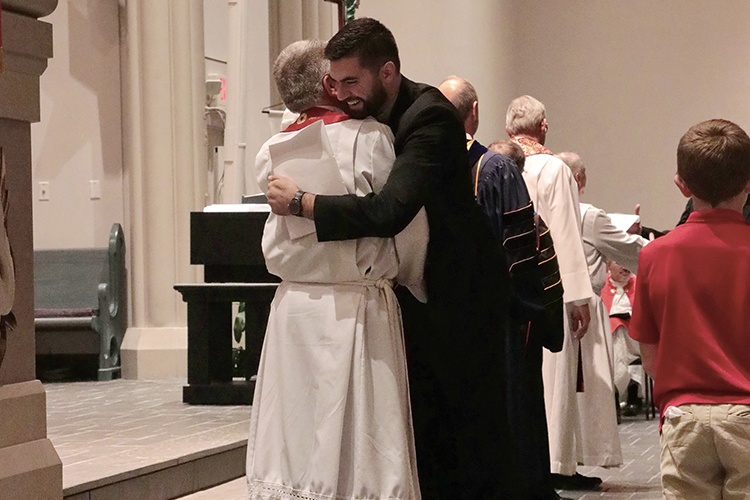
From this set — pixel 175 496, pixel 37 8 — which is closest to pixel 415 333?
pixel 37 8

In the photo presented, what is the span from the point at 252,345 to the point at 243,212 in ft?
2.63

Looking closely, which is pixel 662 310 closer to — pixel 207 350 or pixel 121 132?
pixel 207 350

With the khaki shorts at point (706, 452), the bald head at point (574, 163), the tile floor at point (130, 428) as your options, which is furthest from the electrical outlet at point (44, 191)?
the khaki shorts at point (706, 452)

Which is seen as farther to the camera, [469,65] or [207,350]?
[469,65]


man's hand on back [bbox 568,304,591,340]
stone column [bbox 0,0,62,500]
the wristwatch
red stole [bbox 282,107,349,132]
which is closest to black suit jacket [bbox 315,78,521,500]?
red stole [bbox 282,107,349,132]

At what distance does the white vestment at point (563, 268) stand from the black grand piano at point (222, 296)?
1613 mm

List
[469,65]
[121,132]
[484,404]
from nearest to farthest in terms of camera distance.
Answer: [484,404] < [121,132] < [469,65]

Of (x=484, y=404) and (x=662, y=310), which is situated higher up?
(x=662, y=310)

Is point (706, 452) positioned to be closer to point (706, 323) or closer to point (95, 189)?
point (706, 323)

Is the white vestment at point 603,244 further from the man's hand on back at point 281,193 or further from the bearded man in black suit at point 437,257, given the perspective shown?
the man's hand on back at point 281,193

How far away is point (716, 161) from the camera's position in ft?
7.94

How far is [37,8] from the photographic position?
3.13m

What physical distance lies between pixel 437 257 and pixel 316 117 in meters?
0.46

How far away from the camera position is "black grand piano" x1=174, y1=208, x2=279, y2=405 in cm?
562
